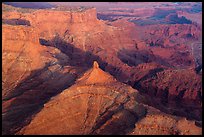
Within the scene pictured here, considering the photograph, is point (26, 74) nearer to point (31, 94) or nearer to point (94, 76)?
point (31, 94)

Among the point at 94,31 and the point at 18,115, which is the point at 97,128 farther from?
the point at 94,31

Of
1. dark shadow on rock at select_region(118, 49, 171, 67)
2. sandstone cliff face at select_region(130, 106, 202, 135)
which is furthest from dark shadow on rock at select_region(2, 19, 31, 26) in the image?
sandstone cliff face at select_region(130, 106, 202, 135)

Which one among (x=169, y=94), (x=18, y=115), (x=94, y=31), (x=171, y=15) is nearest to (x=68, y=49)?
(x=94, y=31)

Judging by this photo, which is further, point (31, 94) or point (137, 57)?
point (137, 57)

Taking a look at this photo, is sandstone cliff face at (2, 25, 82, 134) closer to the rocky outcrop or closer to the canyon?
the canyon

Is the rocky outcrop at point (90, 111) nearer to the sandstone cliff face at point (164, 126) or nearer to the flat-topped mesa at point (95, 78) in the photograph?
the flat-topped mesa at point (95, 78)

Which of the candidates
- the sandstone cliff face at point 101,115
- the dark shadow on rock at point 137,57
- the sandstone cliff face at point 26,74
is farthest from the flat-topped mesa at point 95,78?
the dark shadow on rock at point 137,57

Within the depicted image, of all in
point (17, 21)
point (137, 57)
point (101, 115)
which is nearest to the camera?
point (101, 115)

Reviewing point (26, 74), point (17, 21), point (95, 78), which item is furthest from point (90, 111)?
point (17, 21)

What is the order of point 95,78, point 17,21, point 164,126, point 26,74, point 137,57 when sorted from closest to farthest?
point 164,126
point 95,78
point 26,74
point 17,21
point 137,57
